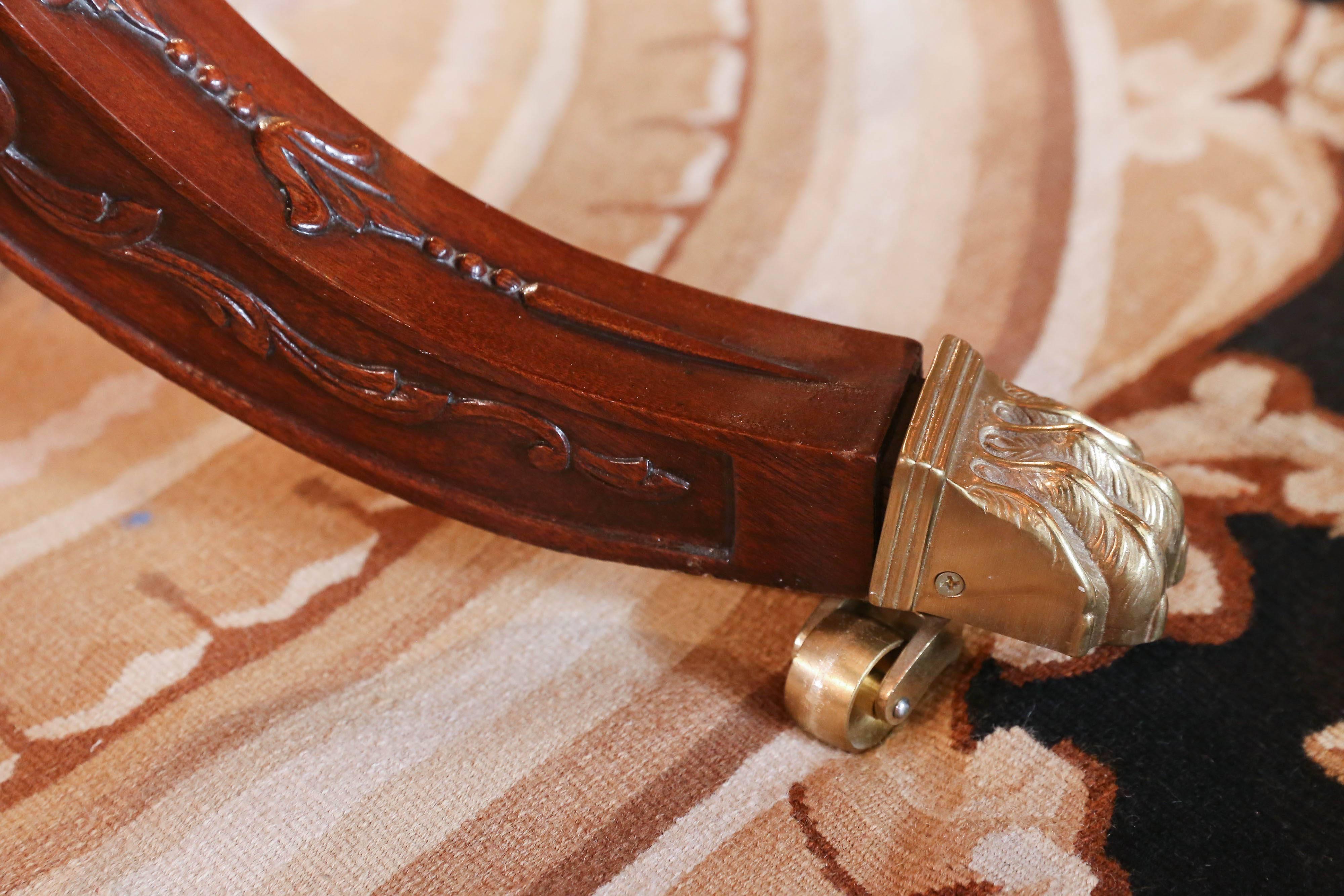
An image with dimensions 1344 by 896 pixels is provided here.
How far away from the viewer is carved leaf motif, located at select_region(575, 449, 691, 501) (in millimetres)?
448

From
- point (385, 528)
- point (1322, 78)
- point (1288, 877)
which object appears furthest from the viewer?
point (1322, 78)

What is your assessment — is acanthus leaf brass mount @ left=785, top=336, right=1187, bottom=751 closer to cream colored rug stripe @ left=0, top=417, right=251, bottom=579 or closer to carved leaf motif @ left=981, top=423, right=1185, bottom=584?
carved leaf motif @ left=981, top=423, right=1185, bottom=584

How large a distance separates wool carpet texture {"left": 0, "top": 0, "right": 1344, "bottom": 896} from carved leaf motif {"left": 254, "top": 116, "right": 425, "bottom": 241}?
0.53ft

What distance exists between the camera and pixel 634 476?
0.45 m

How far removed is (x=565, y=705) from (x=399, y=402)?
5.3 inches

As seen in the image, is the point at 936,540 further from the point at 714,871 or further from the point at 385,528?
the point at 385,528

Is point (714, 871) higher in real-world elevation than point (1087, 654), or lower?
lower

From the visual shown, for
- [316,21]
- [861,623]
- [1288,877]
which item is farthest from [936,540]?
[316,21]

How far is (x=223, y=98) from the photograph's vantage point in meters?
0.45

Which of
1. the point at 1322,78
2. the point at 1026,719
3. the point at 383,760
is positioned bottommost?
the point at 383,760

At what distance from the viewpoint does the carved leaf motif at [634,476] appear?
45 cm

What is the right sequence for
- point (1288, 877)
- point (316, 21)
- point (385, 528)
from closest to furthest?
point (1288, 877) < point (385, 528) < point (316, 21)

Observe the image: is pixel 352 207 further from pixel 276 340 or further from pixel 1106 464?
pixel 1106 464

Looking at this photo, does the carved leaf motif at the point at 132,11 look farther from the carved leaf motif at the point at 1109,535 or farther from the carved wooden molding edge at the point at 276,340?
the carved leaf motif at the point at 1109,535
